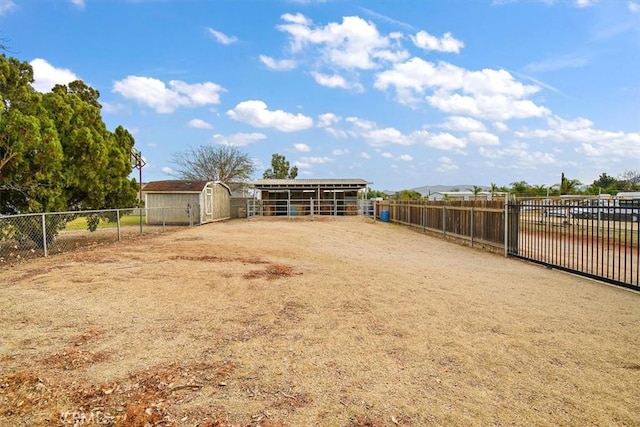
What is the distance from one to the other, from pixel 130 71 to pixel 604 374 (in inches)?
797

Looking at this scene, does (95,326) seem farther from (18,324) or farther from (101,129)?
(101,129)

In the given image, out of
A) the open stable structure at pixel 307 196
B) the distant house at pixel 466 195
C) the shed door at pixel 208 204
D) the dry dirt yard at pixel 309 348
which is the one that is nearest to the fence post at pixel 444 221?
the distant house at pixel 466 195

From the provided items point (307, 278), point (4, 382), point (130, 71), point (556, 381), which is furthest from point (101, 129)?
point (556, 381)

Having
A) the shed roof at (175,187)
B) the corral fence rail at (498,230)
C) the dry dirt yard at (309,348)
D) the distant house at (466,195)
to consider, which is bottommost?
the dry dirt yard at (309,348)

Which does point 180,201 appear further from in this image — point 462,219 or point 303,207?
point 462,219

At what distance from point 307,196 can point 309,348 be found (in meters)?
25.3

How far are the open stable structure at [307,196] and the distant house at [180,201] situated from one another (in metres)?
4.49

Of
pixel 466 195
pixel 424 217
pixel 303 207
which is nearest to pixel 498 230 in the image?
pixel 424 217

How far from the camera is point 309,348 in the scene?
3.93 m

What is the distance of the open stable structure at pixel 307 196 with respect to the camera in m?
27.5

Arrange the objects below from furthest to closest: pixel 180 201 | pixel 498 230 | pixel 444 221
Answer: pixel 180 201 → pixel 444 221 → pixel 498 230

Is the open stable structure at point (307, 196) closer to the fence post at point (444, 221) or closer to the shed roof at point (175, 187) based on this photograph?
the shed roof at point (175, 187)

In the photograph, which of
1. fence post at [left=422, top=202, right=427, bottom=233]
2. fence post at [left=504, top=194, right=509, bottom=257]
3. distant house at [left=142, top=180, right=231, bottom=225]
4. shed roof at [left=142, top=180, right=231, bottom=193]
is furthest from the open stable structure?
fence post at [left=504, top=194, right=509, bottom=257]

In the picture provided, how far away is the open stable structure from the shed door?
143 inches
